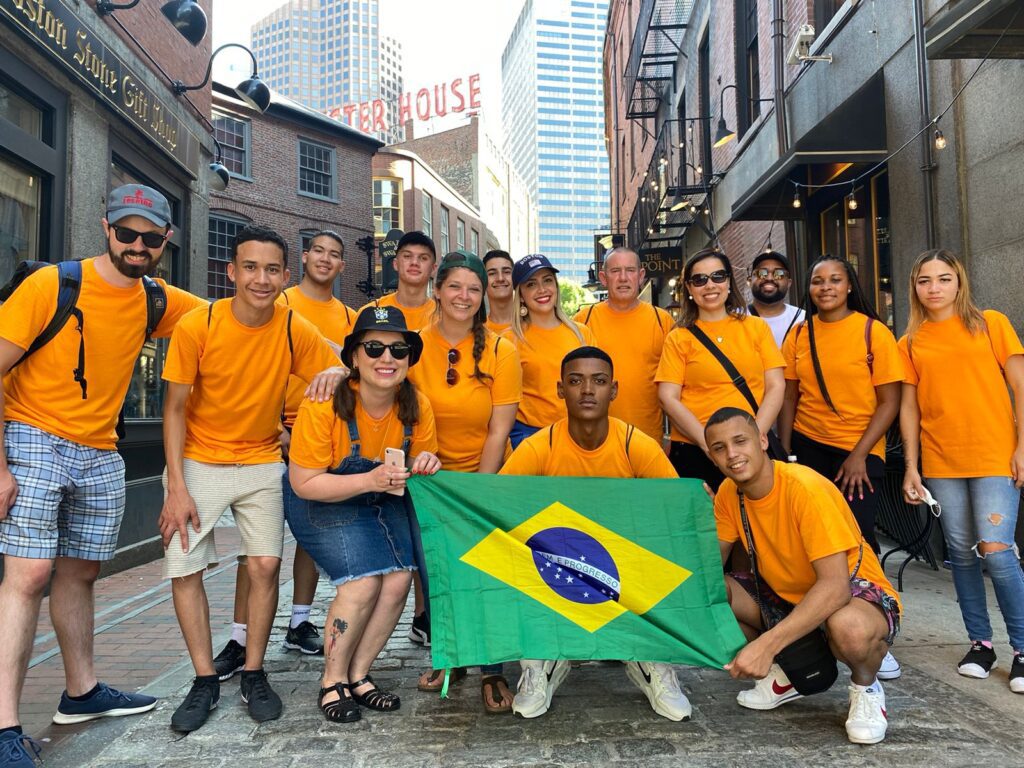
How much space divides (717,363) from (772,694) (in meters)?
1.76

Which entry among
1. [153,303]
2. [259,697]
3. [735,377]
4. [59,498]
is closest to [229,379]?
[153,303]

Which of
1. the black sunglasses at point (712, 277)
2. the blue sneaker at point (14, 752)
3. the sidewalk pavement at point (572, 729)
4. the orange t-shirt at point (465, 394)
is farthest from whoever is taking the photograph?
the black sunglasses at point (712, 277)

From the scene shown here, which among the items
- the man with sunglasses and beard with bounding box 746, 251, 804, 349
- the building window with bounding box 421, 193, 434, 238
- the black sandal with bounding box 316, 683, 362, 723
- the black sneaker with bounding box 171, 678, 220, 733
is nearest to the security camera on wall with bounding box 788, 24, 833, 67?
the man with sunglasses and beard with bounding box 746, 251, 804, 349

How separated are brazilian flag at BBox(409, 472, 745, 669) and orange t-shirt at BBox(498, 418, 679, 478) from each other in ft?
0.52

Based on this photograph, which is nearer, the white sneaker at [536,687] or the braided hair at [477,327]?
the white sneaker at [536,687]

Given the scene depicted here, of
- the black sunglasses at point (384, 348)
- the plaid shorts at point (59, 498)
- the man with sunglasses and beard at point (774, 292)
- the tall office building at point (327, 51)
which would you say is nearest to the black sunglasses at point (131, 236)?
the plaid shorts at point (59, 498)

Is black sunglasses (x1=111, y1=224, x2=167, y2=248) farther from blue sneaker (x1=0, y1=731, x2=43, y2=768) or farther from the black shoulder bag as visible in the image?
the black shoulder bag

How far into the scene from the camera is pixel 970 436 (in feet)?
12.9

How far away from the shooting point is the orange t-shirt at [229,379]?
3.69 m

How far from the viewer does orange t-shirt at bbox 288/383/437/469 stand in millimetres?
3562

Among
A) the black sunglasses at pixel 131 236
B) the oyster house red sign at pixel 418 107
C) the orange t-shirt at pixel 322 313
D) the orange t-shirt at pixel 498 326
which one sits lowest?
the orange t-shirt at pixel 498 326

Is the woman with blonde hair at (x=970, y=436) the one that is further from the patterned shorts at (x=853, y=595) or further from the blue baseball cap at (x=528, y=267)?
the blue baseball cap at (x=528, y=267)

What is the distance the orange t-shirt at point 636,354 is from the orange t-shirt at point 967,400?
4.97ft

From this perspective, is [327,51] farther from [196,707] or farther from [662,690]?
[662,690]
